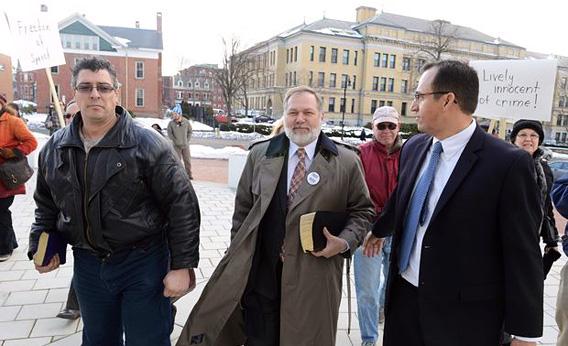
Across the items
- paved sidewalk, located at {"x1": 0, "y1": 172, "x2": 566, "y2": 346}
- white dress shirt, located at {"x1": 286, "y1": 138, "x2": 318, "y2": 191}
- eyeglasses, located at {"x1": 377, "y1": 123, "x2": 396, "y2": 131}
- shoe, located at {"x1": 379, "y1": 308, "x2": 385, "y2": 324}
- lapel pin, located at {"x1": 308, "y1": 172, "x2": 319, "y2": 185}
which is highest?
eyeglasses, located at {"x1": 377, "y1": 123, "x2": 396, "y2": 131}

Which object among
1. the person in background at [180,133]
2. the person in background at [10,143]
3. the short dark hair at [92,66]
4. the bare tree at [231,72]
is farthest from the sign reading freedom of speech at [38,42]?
the bare tree at [231,72]

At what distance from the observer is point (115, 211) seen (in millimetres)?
2260

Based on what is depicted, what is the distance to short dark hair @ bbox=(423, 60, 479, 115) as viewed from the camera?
6.52 feet

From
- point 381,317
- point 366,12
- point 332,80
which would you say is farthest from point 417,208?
point 366,12

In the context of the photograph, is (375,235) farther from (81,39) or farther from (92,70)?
(81,39)

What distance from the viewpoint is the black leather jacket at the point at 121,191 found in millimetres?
2254

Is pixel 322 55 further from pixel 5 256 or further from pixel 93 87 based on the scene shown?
pixel 93 87

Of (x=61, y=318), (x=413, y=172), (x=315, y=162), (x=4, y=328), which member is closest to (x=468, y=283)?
(x=413, y=172)

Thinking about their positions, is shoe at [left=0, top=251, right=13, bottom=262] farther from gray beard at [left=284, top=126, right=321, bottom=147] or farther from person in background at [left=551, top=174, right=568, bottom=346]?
person in background at [left=551, top=174, right=568, bottom=346]

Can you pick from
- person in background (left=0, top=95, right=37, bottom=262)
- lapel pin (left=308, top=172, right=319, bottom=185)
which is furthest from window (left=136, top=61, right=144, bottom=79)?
lapel pin (left=308, top=172, right=319, bottom=185)

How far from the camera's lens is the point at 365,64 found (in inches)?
2603

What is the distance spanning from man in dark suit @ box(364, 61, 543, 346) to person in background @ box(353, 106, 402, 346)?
130 cm

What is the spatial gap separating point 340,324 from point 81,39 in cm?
5155

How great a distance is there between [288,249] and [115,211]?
3.32 feet
